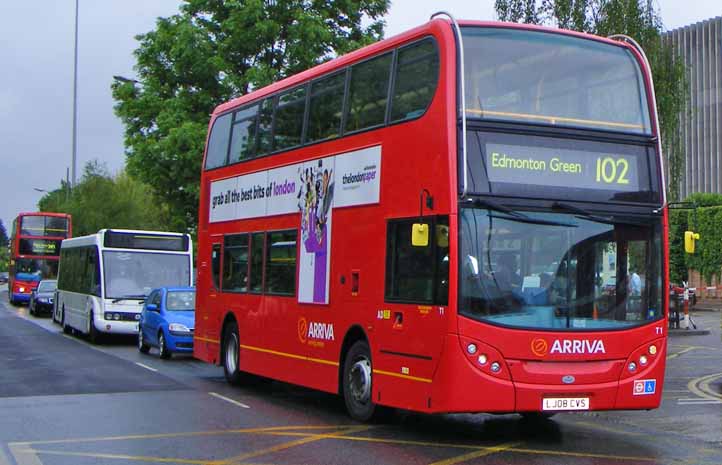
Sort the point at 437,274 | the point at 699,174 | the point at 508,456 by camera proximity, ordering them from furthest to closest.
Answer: the point at 699,174
the point at 437,274
the point at 508,456

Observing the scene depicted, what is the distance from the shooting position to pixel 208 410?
1366 cm

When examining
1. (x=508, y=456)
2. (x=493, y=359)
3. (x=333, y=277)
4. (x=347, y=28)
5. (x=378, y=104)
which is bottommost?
(x=508, y=456)

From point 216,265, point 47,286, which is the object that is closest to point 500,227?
point 216,265

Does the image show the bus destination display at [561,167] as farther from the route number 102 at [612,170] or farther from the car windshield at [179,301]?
the car windshield at [179,301]

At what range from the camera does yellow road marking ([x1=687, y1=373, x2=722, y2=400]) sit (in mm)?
16562

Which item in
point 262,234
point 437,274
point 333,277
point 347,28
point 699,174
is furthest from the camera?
point 699,174

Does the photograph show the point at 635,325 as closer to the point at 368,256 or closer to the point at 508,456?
the point at 508,456

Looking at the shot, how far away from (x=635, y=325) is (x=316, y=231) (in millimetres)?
4478

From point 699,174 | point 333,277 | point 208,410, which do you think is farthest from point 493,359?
point 699,174

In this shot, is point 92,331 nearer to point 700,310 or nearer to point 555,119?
point 555,119

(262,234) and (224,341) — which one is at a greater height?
(262,234)

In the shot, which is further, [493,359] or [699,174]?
[699,174]

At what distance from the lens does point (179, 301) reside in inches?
916

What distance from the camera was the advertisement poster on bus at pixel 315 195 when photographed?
12.8m
